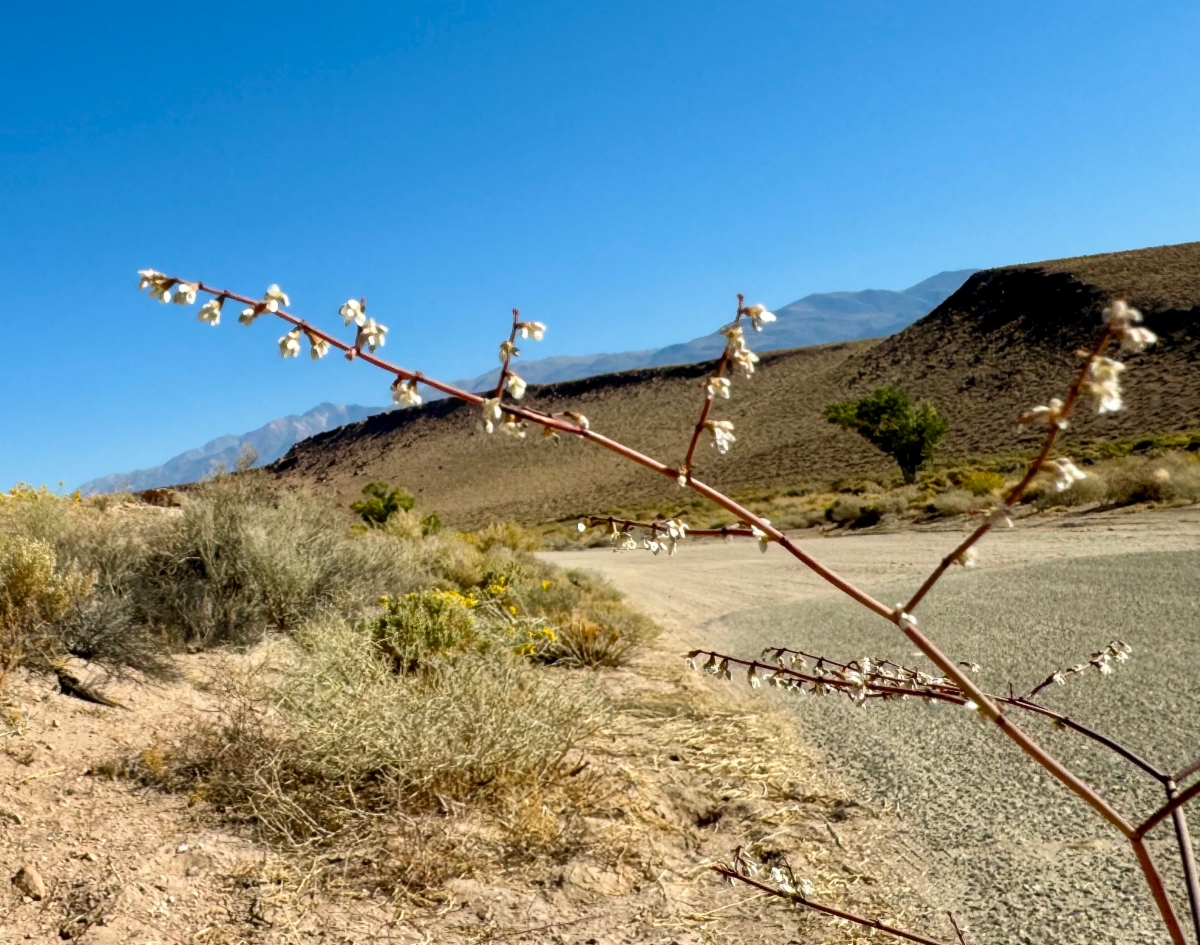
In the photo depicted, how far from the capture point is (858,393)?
6712 centimetres

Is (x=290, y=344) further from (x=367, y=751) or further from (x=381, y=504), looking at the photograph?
(x=381, y=504)

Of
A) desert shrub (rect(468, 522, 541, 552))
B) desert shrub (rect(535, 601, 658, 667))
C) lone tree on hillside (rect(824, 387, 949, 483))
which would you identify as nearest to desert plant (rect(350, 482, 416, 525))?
desert shrub (rect(468, 522, 541, 552))

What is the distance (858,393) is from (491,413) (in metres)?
69.0

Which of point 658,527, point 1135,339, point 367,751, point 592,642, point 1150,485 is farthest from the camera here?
point 1150,485

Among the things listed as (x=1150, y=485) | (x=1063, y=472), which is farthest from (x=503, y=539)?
(x=1063, y=472)

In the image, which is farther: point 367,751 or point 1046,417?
point 367,751

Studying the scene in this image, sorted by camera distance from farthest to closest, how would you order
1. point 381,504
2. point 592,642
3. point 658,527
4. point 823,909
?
1. point 381,504
2. point 592,642
3. point 823,909
4. point 658,527

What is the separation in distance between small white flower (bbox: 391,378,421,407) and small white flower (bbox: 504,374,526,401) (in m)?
0.12

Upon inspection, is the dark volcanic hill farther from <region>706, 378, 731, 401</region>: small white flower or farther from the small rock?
<region>706, 378, 731, 401</region>: small white flower

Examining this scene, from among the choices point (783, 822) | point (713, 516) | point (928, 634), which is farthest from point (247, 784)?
point (713, 516)

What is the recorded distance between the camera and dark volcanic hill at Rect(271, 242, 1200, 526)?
160ft

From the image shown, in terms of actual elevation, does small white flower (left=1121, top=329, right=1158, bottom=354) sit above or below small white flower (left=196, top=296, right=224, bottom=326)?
below

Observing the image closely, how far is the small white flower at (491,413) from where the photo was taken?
42.1 inches

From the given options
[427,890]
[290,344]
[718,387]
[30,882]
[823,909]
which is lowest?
[427,890]
